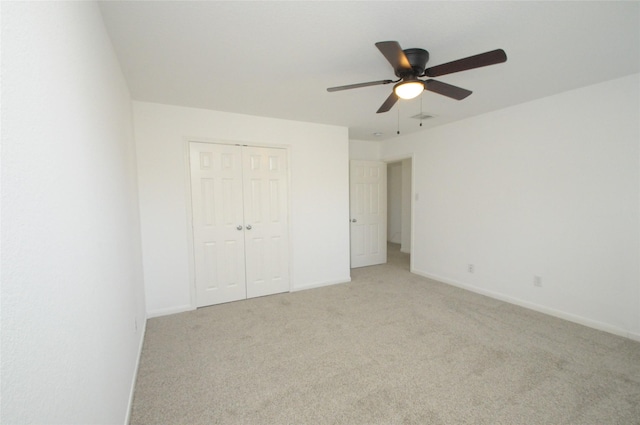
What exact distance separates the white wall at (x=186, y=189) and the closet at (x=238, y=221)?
0.13m

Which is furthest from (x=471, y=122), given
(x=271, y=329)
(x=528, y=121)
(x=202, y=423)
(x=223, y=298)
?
(x=202, y=423)

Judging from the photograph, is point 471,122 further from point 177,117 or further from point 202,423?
point 202,423

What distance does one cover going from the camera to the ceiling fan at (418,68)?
64.7 inches

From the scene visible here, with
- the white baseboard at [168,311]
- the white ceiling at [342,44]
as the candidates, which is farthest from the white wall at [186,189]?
the white ceiling at [342,44]

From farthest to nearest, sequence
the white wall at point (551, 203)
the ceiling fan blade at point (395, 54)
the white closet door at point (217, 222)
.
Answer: the white closet door at point (217, 222) < the white wall at point (551, 203) < the ceiling fan blade at point (395, 54)

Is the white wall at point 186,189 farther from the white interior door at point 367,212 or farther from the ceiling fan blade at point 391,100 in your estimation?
the ceiling fan blade at point 391,100

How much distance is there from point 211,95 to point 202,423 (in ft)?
9.33

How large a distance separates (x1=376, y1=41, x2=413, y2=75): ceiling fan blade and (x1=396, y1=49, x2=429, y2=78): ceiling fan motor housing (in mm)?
83

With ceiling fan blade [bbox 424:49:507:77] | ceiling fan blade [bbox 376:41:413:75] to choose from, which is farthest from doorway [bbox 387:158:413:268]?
ceiling fan blade [bbox 376:41:413:75]

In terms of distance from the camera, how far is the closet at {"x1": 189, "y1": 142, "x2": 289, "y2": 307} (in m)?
3.40

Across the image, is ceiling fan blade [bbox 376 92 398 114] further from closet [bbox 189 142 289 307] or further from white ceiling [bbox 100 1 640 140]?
closet [bbox 189 142 289 307]

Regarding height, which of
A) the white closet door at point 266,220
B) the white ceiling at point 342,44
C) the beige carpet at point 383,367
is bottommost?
the beige carpet at point 383,367

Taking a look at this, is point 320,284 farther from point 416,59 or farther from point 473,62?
point 473,62

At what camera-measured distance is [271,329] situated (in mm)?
2855
